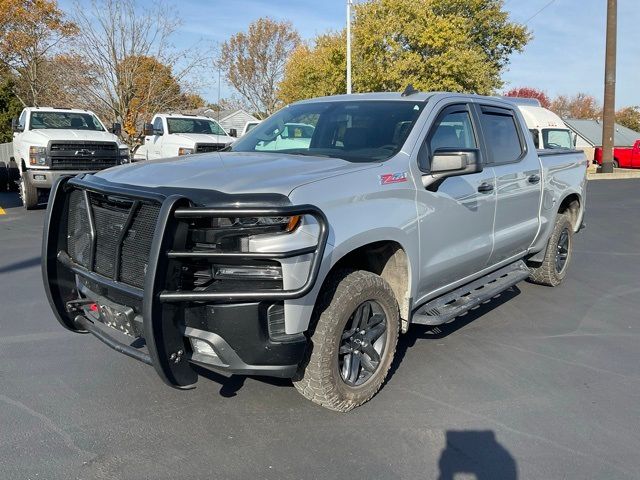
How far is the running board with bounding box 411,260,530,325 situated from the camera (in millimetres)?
4195

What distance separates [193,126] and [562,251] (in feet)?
38.7

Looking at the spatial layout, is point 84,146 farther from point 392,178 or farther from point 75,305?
point 392,178

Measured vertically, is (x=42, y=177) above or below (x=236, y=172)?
below

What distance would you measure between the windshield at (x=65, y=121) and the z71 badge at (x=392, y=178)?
1179 centimetres

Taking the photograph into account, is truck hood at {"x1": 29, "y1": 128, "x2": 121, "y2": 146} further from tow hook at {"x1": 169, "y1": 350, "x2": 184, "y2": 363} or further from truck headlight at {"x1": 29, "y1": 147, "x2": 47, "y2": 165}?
tow hook at {"x1": 169, "y1": 350, "x2": 184, "y2": 363}

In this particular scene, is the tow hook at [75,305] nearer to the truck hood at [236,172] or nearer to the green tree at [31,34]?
the truck hood at [236,172]

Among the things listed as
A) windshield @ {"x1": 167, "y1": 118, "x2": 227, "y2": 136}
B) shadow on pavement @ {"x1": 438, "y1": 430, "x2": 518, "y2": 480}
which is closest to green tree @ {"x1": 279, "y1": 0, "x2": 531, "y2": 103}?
windshield @ {"x1": 167, "y1": 118, "x2": 227, "y2": 136}

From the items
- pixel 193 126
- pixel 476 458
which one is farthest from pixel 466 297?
pixel 193 126

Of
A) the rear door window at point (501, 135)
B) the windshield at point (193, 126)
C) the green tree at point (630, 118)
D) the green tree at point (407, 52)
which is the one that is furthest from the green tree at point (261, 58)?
the green tree at point (630, 118)

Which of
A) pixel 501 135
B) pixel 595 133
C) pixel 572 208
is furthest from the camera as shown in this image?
pixel 595 133

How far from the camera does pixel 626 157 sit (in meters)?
32.2

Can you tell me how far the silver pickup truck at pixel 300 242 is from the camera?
9.66 feet

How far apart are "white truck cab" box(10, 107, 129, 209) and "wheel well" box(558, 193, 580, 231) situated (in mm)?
9599

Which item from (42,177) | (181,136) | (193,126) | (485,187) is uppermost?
(193,126)
